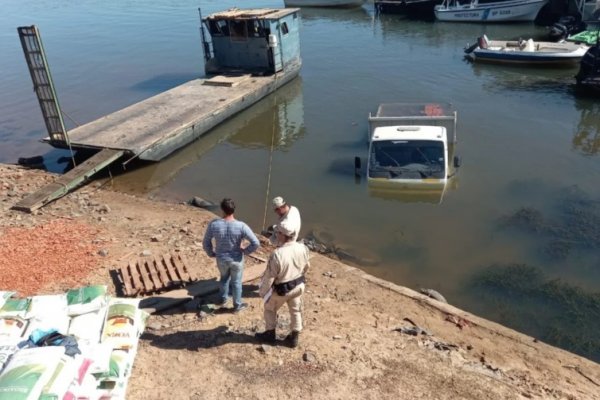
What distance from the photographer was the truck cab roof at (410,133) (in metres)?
12.3

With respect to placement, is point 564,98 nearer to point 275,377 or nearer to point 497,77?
point 497,77

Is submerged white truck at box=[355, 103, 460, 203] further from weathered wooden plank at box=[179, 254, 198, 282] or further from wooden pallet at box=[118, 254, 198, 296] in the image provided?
wooden pallet at box=[118, 254, 198, 296]

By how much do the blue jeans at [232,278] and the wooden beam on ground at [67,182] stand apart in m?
6.37

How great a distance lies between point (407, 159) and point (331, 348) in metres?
6.73

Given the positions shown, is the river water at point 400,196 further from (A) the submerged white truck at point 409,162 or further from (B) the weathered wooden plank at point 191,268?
(B) the weathered wooden plank at point 191,268

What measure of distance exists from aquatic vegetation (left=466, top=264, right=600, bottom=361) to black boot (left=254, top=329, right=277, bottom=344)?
442cm

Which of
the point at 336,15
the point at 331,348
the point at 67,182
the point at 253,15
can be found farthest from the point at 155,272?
the point at 336,15

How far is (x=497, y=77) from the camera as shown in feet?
79.2

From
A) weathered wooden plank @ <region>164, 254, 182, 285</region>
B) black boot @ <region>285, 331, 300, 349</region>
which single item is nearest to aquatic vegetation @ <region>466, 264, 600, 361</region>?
black boot @ <region>285, 331, 300, 349</region>

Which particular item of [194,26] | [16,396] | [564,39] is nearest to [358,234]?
[16,396]

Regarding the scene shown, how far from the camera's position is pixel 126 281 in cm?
822

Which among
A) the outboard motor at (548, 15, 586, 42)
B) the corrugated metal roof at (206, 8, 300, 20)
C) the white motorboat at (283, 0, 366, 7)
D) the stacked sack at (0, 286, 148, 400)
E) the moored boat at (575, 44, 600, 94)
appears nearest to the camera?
the stacked sack at (0, 286, 148, 400)

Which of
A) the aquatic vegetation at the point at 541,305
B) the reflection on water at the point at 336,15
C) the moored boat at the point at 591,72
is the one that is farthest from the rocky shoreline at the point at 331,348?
the reflection on water at the point at 336,15

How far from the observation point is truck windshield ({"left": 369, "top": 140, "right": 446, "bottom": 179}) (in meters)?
12.3
